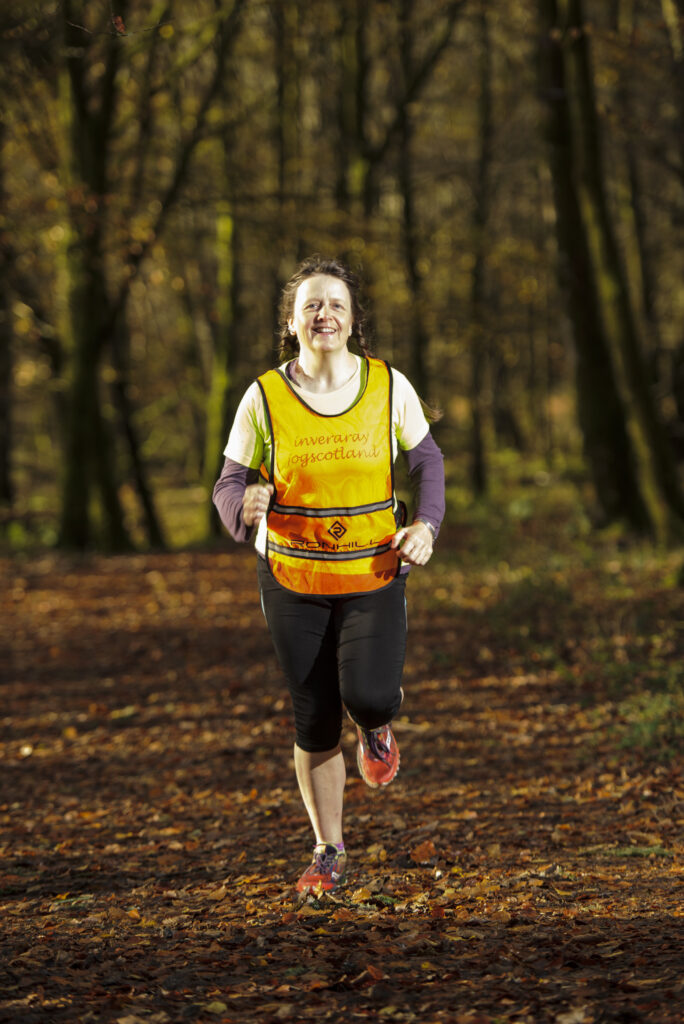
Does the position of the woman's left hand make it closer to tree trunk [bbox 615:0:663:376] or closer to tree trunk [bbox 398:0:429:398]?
tree trunk [bbox 398:0:429:398]

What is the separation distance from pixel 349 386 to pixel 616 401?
10282 millimetres

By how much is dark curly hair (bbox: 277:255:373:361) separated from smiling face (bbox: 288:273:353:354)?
47mm

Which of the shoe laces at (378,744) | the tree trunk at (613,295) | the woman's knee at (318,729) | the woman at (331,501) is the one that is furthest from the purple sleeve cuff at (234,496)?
the tree trunk at (613,295)

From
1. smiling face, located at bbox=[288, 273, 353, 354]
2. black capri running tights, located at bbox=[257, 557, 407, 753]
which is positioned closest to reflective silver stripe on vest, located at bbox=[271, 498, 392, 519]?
black capri running tights, located at bbox=[257, 557, 407, 753]

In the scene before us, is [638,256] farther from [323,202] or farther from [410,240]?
[323,202]

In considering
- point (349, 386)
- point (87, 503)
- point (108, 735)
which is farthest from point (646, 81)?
point (349, 386)

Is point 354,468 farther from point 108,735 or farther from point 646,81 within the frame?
point 646,81

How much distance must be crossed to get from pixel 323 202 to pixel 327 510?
18304 millimetres

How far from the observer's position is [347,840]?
5.46 metres

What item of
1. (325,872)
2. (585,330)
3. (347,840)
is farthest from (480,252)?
(325,872)

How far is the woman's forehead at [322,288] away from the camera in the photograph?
→ 4062 mm

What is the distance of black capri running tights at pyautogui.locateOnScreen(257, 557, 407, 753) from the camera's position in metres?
4.09

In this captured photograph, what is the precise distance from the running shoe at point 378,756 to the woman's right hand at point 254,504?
1.11 m

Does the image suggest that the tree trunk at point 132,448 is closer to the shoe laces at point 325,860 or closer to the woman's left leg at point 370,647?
the shoe laces at point 325,860
